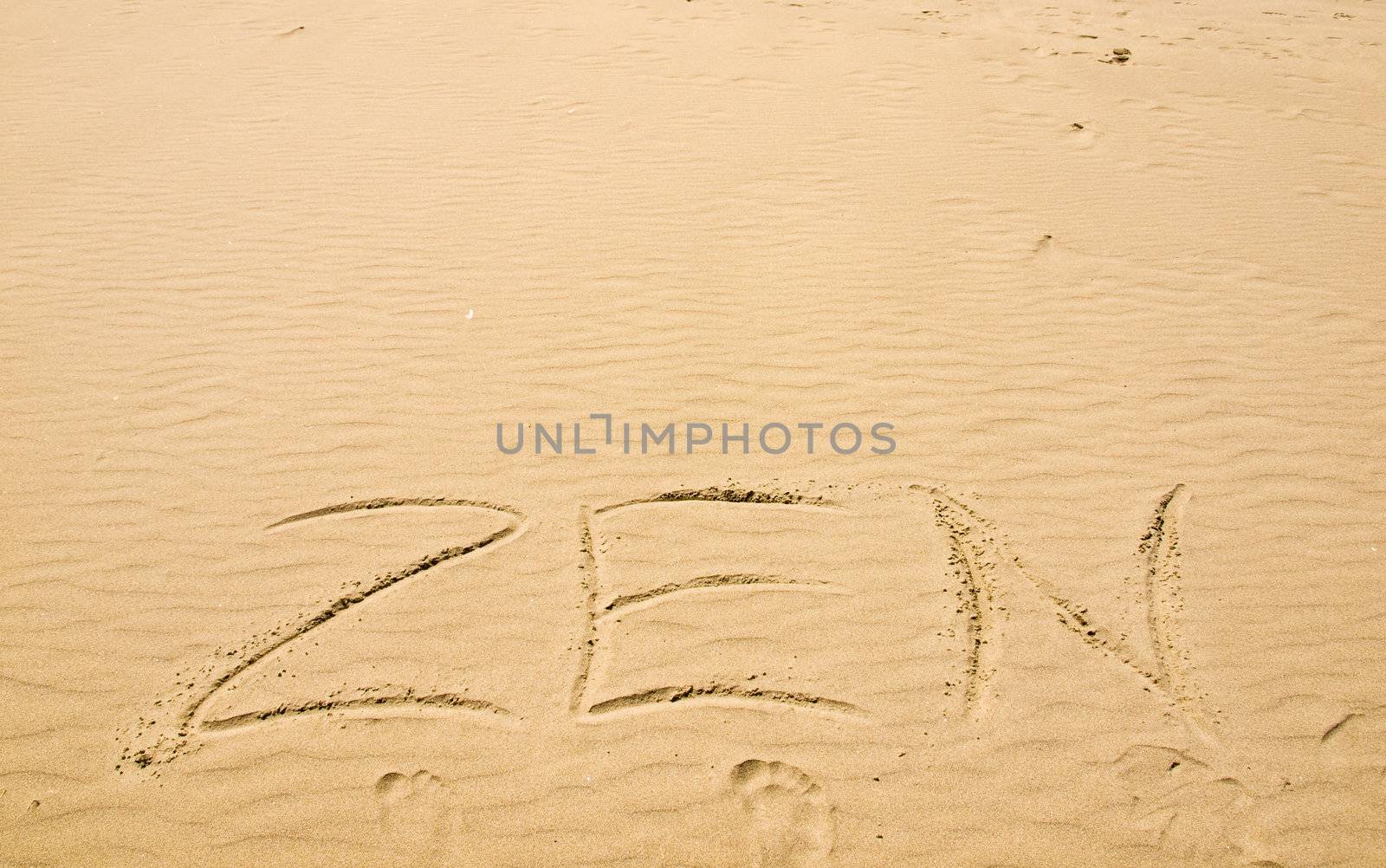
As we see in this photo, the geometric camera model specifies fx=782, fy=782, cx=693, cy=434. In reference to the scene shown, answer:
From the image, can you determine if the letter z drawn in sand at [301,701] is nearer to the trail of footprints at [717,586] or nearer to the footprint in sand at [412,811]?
the trail of footprints at [717,586]

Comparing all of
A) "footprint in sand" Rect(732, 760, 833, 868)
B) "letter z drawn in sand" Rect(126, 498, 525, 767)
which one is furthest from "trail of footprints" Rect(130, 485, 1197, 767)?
"footprint in sand" Rect(732, 760, 833, 868)

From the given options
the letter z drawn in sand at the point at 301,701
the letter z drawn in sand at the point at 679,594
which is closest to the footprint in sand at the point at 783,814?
the letter z drawn in sand at the point at 679,594

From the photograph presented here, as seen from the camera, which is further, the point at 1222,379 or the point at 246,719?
the point at 1222,379

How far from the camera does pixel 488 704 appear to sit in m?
2.43

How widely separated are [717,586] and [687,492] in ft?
1.63

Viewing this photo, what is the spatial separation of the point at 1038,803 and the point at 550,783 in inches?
55.0

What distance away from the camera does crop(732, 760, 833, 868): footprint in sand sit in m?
2.12

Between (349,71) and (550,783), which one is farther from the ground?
(349,71)

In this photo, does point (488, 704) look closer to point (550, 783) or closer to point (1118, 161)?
point (550, 783)

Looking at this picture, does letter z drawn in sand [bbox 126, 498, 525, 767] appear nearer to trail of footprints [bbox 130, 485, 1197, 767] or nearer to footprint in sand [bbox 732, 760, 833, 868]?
trail of footprints [bbox 130, 485, 1197, 767]

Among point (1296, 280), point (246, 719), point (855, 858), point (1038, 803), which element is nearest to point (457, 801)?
point (246, 719)

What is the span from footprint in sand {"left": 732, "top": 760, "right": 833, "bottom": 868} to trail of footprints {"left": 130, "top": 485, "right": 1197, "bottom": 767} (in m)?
0.23

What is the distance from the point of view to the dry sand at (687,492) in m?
2.24

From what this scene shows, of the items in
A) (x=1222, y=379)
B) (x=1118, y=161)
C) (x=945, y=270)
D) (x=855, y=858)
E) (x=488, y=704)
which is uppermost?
(x=1118, y=161)
